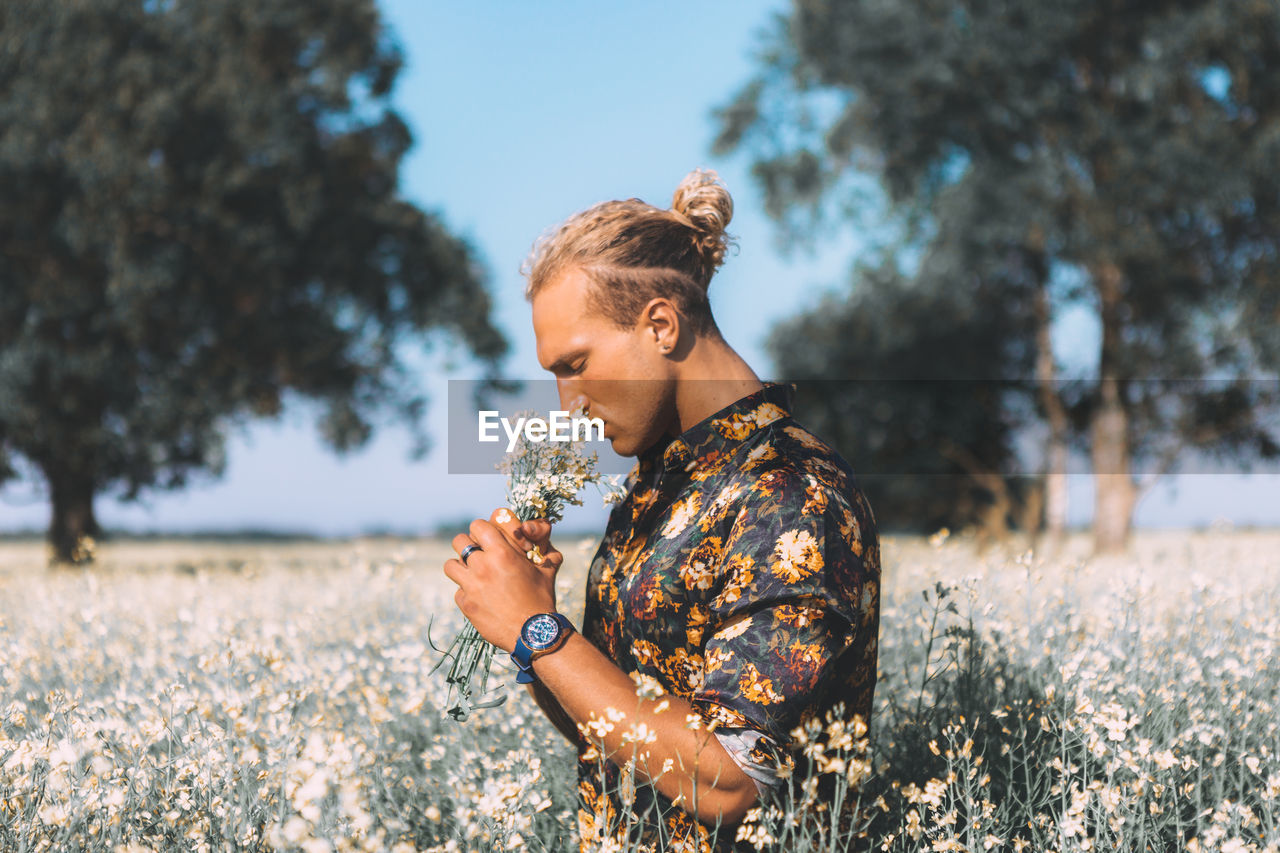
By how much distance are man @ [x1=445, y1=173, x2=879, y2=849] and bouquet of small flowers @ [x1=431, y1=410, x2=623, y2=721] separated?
0.60ft

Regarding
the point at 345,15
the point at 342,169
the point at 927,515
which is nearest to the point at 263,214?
the point at 342,169

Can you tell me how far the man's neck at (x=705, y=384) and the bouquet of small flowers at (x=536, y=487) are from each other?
10.5 inches

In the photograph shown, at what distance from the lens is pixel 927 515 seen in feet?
84.9

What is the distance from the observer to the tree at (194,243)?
48.8 ft

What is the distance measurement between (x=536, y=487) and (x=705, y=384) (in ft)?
1.70

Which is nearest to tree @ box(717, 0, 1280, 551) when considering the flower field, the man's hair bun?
the flower field

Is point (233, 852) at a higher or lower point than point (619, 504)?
lower

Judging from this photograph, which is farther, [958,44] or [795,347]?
[795,347]

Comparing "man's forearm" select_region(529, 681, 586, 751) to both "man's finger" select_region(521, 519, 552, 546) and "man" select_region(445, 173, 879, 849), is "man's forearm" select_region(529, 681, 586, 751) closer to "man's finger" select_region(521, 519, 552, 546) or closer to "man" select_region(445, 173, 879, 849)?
"man" select_region(445, 173, 879, 849)

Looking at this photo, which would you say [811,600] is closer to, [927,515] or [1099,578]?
[1099,578]

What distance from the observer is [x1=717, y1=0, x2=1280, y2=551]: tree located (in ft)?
50.8

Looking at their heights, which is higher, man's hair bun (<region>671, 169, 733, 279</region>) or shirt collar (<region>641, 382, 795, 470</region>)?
man's hair bun (<region>671, 169, 733, 279</region>)

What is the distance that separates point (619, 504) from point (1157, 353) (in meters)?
17.7

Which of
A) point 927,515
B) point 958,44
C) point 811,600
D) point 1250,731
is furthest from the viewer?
point 927,515
